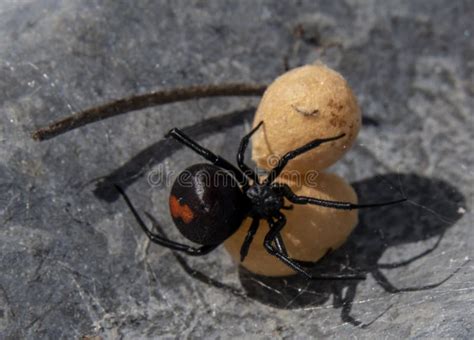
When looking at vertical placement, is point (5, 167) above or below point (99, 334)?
above

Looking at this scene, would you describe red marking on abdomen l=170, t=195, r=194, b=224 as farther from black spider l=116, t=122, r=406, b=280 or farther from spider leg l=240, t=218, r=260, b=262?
spider leg l=240, t=218, r=260, b=262

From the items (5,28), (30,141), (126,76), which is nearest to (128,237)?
(30,141)

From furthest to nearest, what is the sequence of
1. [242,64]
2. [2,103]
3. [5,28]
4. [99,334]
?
[242,64]
[5,28]
[2,103]
[99,334]

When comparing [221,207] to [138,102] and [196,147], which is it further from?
[138,102]

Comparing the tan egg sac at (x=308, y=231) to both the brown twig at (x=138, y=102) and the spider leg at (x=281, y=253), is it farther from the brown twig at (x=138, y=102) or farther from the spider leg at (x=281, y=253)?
the brown twig at (x=138, y=102)

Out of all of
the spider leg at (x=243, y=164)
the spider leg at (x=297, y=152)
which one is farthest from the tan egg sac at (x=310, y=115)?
the spider leg at (x=243, y=164)

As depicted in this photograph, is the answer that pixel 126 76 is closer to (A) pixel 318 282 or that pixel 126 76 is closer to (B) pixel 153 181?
(B) pixel 153 181

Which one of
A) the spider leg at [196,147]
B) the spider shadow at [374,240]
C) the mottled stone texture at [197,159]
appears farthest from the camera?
the spider leg at [196,147]
